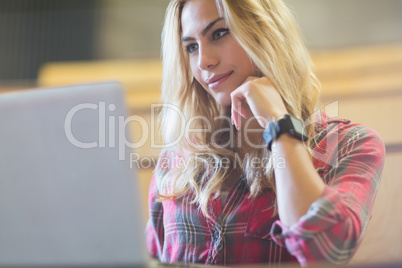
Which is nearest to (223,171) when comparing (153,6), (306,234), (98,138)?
(306,234)

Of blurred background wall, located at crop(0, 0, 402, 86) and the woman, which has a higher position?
blurred background wall, located at crop(0, 0, 402, 86)

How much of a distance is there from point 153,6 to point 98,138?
217cm

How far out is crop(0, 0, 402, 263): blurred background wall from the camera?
6.35 feet

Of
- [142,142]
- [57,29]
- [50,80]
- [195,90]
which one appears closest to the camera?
[195,90]

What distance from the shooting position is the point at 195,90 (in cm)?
129

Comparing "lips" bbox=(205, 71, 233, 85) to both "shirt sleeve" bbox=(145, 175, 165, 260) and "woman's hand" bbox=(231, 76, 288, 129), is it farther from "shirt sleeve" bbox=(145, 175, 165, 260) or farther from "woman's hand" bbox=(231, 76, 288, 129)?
"shirt sleeve" bbox=(145, 175, 165, 260)

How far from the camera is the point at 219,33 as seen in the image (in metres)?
1.13

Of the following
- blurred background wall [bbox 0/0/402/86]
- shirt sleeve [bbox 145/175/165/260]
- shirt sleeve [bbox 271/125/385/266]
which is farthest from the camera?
blurred background wall [bbox 0/0/402/86]

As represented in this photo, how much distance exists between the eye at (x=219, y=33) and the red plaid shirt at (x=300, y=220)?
11.6 inches

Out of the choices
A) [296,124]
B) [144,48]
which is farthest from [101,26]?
[296,124]

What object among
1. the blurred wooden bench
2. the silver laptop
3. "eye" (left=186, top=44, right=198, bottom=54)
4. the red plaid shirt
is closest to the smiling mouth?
"eye" (left=186, top=44, right=198, bottom=54)

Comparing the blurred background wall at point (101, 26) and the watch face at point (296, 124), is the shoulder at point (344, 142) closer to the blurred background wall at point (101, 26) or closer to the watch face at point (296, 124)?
the watch face at point (296, 124)

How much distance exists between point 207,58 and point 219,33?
2.6 inches

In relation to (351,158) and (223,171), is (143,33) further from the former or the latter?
(351,158)
